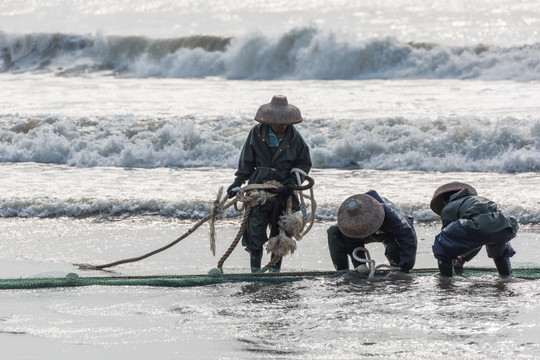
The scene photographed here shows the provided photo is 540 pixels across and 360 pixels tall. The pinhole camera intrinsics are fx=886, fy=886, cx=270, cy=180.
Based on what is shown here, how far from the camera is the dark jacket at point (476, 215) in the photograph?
5.66 meters

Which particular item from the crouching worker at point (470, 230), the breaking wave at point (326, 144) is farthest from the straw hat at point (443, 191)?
the breaking wave at point (326, 144)

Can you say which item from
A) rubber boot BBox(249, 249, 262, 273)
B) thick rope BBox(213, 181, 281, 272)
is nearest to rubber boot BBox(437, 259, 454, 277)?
thick rope BBox(213, 181, 281, 272)

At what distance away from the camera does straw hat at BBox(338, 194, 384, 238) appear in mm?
5832

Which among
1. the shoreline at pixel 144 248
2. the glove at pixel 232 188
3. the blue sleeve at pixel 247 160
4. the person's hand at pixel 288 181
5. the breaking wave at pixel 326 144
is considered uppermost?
the blue sleeve at pixel 247 160

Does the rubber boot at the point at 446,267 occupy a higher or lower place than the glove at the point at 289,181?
lower

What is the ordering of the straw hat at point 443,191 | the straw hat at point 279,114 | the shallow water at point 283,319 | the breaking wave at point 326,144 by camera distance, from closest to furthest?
1. the shallow water at point 283,319
2. the straw hat at point 443,191
3. the straw hat at point 279,114
4. the breaking wave at point 326,144

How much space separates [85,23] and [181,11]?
371 centimetres

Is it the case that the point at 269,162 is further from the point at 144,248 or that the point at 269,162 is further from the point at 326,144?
the point at 326,144

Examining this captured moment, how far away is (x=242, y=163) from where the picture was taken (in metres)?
6.46

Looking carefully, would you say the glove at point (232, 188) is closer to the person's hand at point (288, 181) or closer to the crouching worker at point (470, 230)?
the person's hand at point (288, 181)

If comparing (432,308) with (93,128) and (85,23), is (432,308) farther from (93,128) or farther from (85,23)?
(85,23)

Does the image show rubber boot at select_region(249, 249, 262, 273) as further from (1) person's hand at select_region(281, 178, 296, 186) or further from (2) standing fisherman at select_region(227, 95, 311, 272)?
(1) person's hand at select_region(281, 178, 296, 186)

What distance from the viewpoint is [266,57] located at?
73.9 feet

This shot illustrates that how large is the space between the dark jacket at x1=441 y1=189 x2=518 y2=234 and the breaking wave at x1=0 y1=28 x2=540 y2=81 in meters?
14.2
